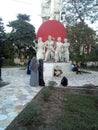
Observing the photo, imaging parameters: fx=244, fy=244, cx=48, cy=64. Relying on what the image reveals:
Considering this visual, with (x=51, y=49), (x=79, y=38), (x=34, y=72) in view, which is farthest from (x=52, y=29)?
Result: (x=34, y=72)

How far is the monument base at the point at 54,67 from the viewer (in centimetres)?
2011

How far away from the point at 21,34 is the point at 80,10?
12.8 meters

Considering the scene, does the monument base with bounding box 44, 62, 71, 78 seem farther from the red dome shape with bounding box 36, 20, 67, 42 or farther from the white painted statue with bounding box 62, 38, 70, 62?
the red dome shape with bounding box 36, 20, 67, 42

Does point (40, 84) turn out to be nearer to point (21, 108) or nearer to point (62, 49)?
point (21, 108)

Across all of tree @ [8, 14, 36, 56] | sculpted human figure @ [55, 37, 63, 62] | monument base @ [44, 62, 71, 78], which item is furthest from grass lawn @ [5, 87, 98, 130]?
tree @ [8, 14, 36, 56]

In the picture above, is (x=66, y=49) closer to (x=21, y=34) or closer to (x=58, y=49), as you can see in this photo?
(x=58, y=49)

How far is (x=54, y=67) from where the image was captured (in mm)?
20906

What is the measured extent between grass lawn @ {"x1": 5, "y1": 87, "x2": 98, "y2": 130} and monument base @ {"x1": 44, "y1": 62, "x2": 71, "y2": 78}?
10.2m

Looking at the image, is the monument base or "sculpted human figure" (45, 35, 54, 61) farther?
"sculpted human figure" (45, 35, 54, 61)

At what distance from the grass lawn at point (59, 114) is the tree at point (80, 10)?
24.3 meters

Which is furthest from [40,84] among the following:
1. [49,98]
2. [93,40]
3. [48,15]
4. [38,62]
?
[93,40]

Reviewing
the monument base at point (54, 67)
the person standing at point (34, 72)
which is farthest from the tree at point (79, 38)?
the person standing at point (34, 72)

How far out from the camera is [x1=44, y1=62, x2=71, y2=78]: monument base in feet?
66.0

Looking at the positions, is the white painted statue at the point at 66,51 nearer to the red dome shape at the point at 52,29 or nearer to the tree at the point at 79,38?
the red dome shape at the point at 52,29
